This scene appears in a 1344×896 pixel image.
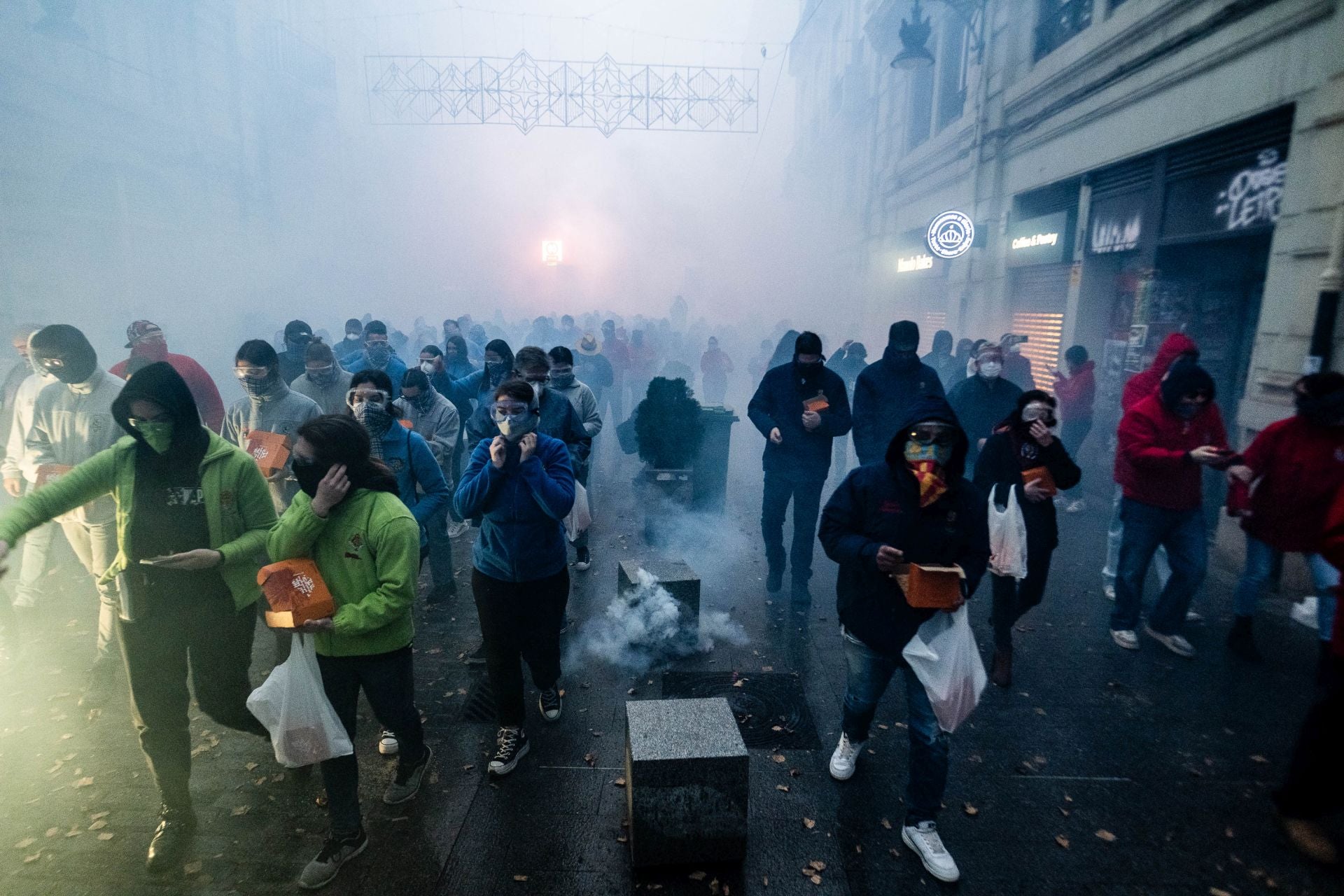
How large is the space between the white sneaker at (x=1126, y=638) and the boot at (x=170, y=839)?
6.71 m

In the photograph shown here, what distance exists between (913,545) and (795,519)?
127 inches

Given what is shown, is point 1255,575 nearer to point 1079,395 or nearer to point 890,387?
point 890,387

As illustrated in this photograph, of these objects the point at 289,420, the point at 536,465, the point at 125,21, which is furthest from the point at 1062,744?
the point at 125,21

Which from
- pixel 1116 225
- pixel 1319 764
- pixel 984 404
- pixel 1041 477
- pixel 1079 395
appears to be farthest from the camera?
pixel 1116 225

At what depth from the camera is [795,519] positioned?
657cm

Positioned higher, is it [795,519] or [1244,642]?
[795,519]

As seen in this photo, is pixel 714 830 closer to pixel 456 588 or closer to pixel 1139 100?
pixel 456 588

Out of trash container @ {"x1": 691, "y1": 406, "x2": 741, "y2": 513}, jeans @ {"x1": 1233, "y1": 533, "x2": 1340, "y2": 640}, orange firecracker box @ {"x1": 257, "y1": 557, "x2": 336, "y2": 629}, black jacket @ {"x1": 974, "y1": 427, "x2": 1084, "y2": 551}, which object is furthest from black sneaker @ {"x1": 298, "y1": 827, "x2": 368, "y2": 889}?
trash container @ {"x1": 691, "y1": 406, "x2": 741, "y2": 513}

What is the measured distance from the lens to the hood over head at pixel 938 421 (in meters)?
3.32

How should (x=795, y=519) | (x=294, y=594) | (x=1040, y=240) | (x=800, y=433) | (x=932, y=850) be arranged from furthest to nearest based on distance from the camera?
(x=1040, y=240) < (x=795, y=519) < (x=800, y=433) < (x=932, y=850) < (x=294, y=594)

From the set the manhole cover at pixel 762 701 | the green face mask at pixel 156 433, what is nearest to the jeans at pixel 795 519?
the manhole cover at pixel 762 701

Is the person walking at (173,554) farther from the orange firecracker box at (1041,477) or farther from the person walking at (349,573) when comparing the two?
the orange firecracker box at (1041,477)

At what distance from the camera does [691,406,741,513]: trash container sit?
9.27 meters

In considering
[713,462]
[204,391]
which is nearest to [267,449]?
[204,391]
